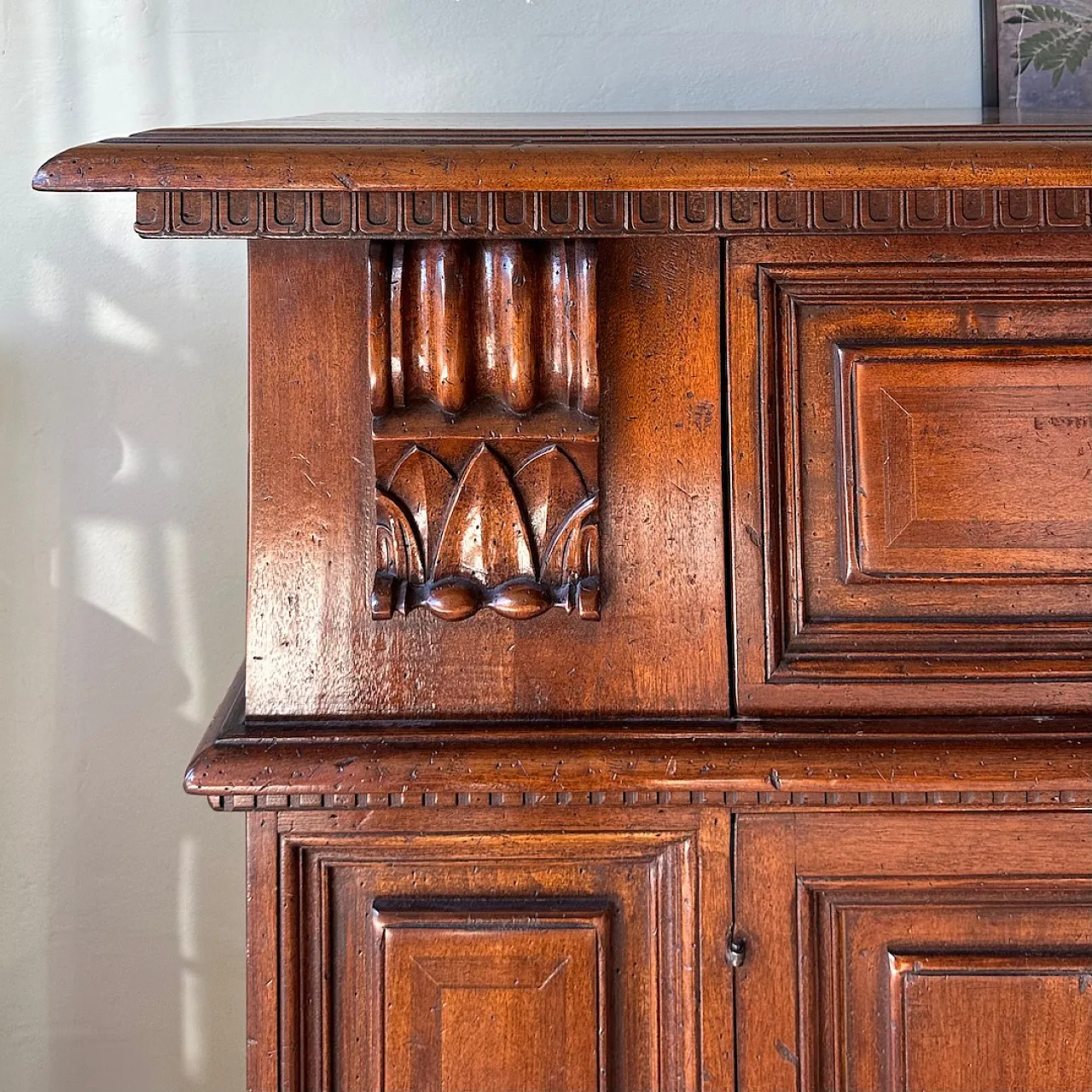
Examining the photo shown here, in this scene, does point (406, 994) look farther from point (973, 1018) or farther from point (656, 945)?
point (973, 1018)

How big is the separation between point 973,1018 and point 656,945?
210mm

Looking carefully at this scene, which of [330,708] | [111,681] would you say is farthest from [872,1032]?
[111,681]

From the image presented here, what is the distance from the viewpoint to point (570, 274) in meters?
0.66

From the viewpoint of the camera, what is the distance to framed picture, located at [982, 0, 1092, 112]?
108 centimetres

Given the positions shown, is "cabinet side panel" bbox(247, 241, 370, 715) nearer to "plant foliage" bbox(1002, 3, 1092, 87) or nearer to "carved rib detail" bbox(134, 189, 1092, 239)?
"carved rib detail" bbox(134, 189, 1092, 239)

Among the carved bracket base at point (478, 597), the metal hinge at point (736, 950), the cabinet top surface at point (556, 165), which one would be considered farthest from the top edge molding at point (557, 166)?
the metal hinge at point (736, 950)

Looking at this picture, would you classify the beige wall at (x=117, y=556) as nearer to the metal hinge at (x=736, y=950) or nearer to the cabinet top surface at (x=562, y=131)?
the cabinet top surface at (x=562, y=131)

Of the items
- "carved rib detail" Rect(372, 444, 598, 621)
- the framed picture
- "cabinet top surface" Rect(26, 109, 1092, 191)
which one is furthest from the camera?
the framed picture

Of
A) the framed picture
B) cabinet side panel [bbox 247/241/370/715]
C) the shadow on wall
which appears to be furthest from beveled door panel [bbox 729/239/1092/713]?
the shadow on wall

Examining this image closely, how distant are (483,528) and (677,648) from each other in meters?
0.15

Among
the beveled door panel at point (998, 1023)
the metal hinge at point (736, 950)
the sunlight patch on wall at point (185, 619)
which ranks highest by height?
the sunlight patch on wall at point (185, 619)

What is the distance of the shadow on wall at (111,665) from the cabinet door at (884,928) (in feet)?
2.29

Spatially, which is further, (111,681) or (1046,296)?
(111,681)

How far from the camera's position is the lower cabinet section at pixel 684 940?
67 cm
